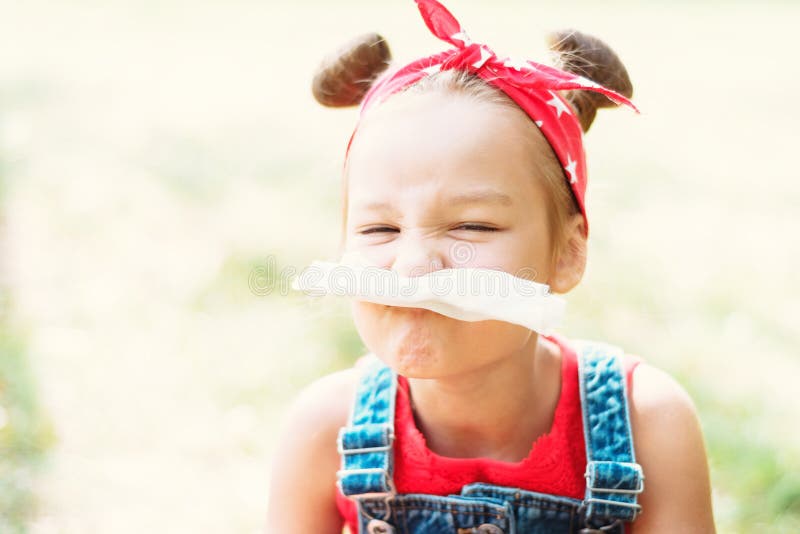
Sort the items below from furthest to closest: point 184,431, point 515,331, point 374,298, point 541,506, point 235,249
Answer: point 235,249 < point 184,431 < point 541,506 < point 515,331 < point 374,298

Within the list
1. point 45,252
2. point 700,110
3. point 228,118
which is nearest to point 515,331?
point 45,252

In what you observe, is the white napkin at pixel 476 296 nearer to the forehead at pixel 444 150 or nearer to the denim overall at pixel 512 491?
the forehead at pixel 444 150

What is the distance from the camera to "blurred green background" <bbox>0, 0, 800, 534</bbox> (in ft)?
9.44

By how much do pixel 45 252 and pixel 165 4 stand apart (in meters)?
5.51

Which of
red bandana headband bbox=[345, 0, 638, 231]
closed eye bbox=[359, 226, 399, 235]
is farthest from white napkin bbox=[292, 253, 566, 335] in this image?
red bandana headband bbox=[345, 0, 638, 231]

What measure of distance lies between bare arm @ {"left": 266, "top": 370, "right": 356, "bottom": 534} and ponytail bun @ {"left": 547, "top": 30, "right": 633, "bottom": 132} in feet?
3.03

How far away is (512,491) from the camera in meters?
2.00

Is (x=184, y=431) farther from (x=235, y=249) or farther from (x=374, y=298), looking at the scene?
(x=374, y=298)

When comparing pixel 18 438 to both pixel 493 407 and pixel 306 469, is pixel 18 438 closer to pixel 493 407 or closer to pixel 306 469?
pixel 306 469

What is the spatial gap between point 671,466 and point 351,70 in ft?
3.66

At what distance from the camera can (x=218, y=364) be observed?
3.38m

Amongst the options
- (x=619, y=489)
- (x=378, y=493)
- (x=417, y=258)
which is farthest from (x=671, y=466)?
(x=417, y=258)

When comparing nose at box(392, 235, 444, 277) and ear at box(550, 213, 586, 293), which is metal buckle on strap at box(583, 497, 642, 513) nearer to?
ear at box(550, 213, 586, 293)

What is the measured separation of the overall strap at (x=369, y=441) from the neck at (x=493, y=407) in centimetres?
7
